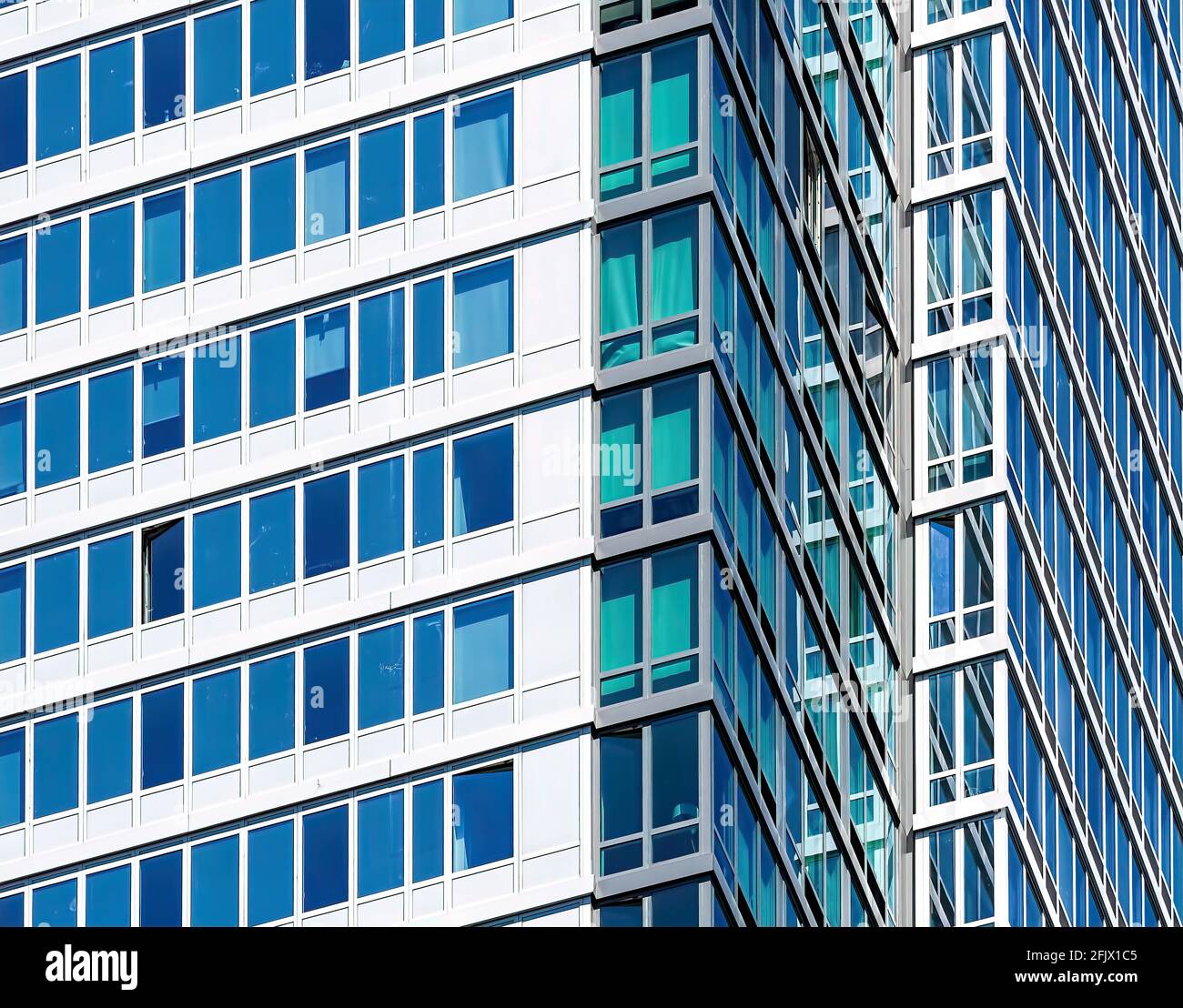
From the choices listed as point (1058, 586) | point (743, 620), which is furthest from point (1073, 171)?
point (743, 620)

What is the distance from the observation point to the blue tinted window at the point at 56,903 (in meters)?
69.5

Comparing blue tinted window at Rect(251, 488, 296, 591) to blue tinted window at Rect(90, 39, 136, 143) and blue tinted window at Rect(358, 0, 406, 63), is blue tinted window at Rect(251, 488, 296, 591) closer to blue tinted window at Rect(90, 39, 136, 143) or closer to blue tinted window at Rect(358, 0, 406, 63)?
blue tinted window at Rect(90, 39, 136, 143)

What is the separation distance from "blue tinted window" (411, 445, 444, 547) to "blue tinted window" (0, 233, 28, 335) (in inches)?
307

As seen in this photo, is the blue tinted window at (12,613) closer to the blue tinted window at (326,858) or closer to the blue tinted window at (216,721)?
the blue tinted window at (216,721)

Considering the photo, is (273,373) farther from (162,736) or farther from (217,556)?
(162,736)

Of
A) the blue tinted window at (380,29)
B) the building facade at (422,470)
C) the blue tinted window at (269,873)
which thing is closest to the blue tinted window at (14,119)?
the building facade at (422,470)

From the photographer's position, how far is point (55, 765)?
231ft

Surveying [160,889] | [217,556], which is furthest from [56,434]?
[160,889]

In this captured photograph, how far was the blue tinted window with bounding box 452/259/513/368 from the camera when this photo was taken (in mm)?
69250

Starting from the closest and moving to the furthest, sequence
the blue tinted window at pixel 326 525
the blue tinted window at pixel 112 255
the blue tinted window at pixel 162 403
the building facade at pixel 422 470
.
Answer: the building facade at pixel 422 470 → the blue tinted window at pixel 326 525 → the blue tinted window at pixel 162 403 → the blue tinted window at pixel 112 255

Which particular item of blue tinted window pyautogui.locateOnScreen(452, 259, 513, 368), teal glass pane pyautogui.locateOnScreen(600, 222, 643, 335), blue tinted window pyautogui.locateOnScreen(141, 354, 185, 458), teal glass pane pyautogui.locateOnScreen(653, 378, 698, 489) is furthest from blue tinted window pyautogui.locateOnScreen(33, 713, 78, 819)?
teal glass pane pyautogui.locateOnScreen(600, 222, 643, 335)

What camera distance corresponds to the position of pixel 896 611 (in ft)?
275

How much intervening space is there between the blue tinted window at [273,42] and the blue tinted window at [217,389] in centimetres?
429
